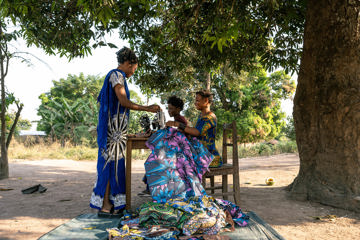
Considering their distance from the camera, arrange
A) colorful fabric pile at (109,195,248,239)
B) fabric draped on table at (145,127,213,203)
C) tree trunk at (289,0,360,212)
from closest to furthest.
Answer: colorful fabric pile at (109,195,248,239) < fabric draped on table at (145,127,213,203) < tree trunk at (289,0,360,212)

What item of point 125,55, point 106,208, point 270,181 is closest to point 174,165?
point 106,208

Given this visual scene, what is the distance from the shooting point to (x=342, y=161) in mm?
4211

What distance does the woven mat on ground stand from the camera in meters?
2.72

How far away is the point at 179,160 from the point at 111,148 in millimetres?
893

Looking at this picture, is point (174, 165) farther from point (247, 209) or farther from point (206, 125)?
point (247, 209)

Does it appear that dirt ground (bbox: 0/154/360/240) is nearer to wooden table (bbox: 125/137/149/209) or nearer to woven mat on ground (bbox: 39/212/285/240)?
woven mat on ground (bbox: 39/212/285/240)

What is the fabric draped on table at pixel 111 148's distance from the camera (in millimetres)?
3471

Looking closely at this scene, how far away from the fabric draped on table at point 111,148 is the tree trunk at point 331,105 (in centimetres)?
304

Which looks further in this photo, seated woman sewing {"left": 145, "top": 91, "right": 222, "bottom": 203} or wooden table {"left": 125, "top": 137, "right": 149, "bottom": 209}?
wooden table {"left": 125, "top": 137, "right": 149, "bottom": 209}

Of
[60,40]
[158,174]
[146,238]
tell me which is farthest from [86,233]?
[60,40]

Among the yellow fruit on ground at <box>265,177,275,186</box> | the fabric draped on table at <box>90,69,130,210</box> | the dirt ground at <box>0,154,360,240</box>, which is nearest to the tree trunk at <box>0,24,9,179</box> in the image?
the dirt ground at <box>0,154,360,240</box>

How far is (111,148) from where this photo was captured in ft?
11.6

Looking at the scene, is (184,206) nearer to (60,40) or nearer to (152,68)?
(60,40)

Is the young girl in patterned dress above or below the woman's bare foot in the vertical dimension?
above
